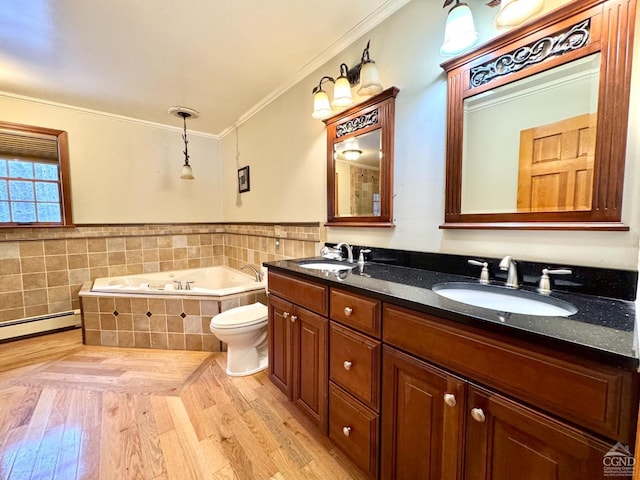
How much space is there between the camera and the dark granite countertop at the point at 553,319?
604 mm

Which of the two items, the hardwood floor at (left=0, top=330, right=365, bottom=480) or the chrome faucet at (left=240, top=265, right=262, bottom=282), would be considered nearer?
the hardwood floor at (left=0, top=330, right=365, bottom=480)

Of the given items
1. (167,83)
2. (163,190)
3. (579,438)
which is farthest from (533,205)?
(163,190)

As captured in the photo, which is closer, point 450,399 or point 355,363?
point 450,399

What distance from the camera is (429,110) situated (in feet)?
4.71

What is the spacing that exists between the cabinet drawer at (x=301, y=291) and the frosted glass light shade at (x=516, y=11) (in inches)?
49.8

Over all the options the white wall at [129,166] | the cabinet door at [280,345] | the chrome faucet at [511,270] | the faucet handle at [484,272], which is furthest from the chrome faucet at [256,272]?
the chrome faucet at [511,270]

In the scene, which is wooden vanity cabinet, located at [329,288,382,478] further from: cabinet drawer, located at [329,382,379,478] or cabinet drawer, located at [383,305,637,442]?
cabinet drawer, located at [383,305,637,442]

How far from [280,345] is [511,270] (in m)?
1.31

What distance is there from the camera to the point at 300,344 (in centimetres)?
154

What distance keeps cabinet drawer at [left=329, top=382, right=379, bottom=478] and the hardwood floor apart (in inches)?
5.7

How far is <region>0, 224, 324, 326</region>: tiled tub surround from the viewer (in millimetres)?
2631

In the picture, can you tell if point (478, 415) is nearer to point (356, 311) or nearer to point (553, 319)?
point (553, 319)
